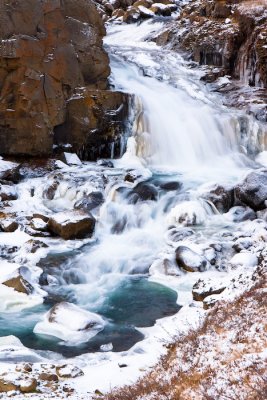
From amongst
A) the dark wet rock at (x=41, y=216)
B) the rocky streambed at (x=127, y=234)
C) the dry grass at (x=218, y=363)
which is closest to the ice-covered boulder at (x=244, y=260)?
the rocky streambed at (x=127, y=234)

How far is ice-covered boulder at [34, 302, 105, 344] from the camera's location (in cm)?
845

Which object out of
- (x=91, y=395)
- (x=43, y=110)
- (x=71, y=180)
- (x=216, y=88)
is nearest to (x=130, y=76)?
(x=216, y=88)

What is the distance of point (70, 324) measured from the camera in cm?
869

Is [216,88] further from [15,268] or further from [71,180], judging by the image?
[15,268]

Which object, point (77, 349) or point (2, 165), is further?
point (2, 165)

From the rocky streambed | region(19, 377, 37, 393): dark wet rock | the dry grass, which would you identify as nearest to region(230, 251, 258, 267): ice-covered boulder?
the rocky streambed

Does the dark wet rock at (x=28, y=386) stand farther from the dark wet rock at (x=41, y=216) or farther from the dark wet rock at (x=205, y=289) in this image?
the dark wet rock at (x=41, y=216)

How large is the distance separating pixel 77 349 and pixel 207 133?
542 inches

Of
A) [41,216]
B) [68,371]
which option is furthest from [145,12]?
[68,371]

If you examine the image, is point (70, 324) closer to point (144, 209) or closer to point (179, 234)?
point (179, 234)

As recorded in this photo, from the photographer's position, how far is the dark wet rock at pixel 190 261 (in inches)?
442

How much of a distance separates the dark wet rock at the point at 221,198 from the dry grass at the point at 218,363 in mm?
8005

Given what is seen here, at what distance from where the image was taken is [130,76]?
23.3m

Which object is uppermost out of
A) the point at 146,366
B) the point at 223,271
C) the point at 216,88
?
the point at 216,88
